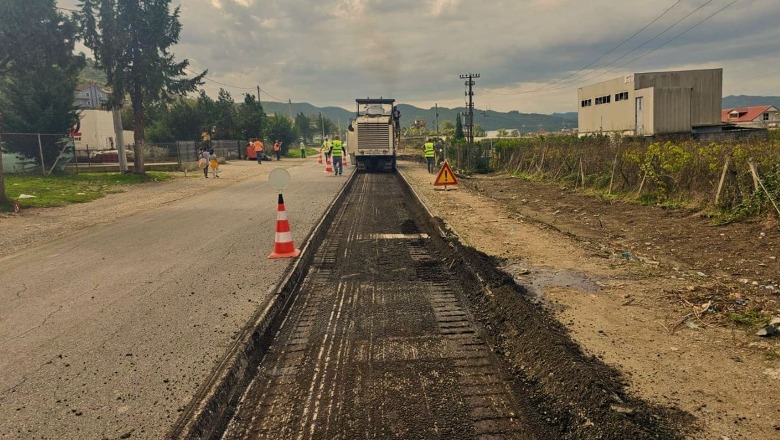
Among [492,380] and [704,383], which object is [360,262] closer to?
[492,380]

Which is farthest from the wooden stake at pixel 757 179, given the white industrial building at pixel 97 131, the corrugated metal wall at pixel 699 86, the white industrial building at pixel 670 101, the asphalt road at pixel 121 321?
the corrugated metal wall at pixel 699 86

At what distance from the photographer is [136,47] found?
80.0 feet

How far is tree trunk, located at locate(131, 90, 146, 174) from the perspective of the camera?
24266 millimetres

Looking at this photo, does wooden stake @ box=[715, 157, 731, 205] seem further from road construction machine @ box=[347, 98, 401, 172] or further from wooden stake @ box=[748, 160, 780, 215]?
road construction machine @ box=[347, 98, 401, 172]

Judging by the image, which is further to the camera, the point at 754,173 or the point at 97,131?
the point at 97,131

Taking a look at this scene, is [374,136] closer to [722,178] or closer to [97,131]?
[722,178]

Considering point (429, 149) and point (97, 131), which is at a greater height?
point (97, 131)

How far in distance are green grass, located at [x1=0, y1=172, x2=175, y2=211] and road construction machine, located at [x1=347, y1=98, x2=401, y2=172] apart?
9.94m

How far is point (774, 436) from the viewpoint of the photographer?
117 inches

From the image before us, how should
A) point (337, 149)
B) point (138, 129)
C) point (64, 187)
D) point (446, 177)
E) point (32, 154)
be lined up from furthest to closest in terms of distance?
1. point (337, 149)
2. point (138, 129)
3. point (32, 154)
4. point (64, 187)
5. point (446, 177)

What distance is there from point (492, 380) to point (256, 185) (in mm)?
18363

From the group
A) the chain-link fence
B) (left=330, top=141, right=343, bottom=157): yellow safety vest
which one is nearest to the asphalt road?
(left=330, top=141, right=343, bottom=157): yellow safety vest

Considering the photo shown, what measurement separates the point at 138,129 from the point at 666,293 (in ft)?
83.3

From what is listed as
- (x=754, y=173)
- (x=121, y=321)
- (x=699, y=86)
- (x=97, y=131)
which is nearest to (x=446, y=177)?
(x=754, y=173)
